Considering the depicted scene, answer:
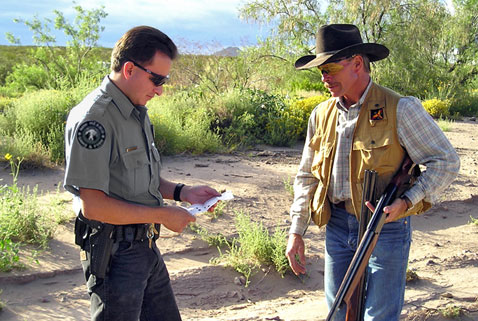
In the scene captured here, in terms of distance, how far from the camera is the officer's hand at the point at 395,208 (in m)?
2.51

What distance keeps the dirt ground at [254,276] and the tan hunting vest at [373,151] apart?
1.87m

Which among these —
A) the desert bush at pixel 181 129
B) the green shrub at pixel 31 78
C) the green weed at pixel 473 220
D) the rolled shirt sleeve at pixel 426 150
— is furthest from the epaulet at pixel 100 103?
the green shrub at pixel 31 78

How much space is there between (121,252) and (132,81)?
32.0 inches

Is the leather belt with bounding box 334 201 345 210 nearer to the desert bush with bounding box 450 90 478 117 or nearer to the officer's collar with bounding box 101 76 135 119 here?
the officer's collar with bounding box 101 76 135 119

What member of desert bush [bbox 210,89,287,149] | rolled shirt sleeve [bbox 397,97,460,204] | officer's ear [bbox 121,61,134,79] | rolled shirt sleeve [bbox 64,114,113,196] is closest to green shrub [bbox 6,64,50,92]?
desert bush [bbox 210,89,287,149]

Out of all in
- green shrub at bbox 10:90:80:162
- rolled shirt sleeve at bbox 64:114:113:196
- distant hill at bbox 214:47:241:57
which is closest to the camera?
rolled shirt sleeve at bbox 64:114:113:196

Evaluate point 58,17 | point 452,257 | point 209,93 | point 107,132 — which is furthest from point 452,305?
point 58,17

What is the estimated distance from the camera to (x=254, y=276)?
5.19m

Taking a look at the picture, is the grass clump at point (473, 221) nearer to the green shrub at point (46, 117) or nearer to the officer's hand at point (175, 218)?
the officer's hand at point (175, 218)

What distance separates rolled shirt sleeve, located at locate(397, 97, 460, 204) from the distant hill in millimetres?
13687

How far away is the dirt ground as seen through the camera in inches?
175

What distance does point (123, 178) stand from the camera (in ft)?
7.57

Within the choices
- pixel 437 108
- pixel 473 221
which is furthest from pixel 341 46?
pixel 437 108

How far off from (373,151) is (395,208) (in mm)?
326
